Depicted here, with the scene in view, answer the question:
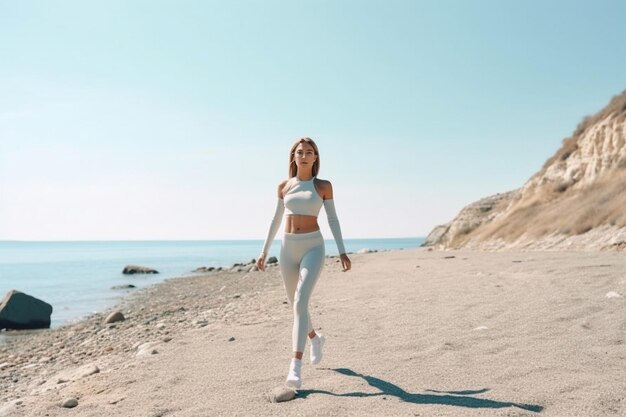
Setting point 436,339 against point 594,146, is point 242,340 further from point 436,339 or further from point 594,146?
point 594,146

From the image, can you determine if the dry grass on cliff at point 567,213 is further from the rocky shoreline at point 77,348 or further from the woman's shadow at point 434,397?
the woman's shadow at point 434,397

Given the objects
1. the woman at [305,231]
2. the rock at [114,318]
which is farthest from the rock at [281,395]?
the rock at [114,318]

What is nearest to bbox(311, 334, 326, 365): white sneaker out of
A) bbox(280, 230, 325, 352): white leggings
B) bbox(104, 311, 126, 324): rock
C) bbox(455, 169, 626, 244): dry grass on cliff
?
bbox(280, 230, 325, 352): white leggings

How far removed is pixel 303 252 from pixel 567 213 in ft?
71.9

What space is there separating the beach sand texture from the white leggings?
79cm

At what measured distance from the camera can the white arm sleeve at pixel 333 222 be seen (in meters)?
5.96

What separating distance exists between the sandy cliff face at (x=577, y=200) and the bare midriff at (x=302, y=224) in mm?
15994

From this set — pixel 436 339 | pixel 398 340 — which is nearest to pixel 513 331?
pixel 436 339

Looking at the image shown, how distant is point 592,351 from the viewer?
18.7 ft

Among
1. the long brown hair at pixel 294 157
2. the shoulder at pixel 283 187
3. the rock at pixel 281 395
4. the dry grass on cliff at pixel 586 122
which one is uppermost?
the dry grass on cliff at pixel 586 122

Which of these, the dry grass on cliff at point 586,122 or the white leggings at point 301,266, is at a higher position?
the dry grass on cliff at point 586,122

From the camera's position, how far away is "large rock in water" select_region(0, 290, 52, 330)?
587 inches

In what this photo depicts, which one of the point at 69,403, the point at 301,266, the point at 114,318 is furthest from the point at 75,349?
the point at 301,266

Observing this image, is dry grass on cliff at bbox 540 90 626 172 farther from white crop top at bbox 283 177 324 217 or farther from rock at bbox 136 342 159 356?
rock at bbox 136 342 159 356
